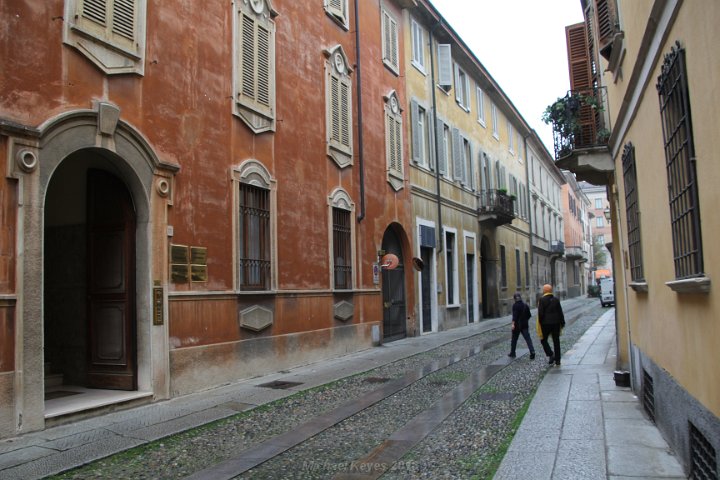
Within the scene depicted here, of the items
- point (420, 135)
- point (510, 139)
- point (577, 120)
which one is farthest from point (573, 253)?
point (577, 120)

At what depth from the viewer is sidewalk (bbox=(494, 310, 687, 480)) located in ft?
17.4

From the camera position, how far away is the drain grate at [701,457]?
13.7 feet

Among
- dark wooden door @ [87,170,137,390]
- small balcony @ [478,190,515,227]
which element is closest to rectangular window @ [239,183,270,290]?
dark wooden door @ [87,170,137,390]

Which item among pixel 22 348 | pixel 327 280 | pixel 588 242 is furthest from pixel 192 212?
pixel 588 242

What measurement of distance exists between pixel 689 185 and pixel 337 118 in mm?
11508

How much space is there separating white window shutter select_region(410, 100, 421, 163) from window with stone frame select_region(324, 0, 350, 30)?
16.1 feet

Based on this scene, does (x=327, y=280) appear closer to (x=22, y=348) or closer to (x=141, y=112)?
(x=141, y=112)

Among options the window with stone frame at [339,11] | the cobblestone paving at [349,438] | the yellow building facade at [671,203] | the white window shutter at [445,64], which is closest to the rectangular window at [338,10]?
the window with stone frame at [339,11]

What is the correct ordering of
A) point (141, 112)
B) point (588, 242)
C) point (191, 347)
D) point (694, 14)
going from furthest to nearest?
1. point (588, 242)
2. point (191, 347)
3. point (141, 112)
4. point (694, 14)

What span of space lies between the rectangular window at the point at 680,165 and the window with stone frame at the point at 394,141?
42.9 feet

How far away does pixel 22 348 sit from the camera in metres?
6.90

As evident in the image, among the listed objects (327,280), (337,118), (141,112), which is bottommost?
(327,280)

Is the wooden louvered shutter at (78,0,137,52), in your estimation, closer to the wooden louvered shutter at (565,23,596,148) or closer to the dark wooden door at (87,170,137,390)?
the dark wooden door at (87,170,137,390)

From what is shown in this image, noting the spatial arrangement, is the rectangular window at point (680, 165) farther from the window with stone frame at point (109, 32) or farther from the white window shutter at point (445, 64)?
the white window shutter at point (445, 64)
